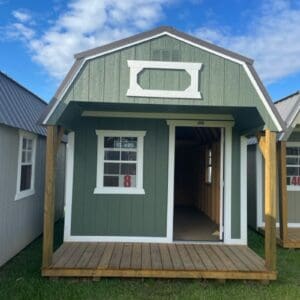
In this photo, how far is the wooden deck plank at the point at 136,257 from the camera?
5059mm

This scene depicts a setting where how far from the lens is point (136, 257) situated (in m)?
5.48

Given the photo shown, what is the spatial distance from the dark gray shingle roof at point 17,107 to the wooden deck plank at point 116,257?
98.2 inches

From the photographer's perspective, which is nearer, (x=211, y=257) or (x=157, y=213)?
(x=211, y=257)

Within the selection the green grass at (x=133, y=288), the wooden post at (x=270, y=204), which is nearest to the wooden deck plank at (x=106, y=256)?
the green grass at (x=133, y=288)

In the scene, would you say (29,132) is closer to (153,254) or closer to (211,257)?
(153,254)

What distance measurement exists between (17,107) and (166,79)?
3.03m

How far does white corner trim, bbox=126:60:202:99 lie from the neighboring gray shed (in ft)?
6.64

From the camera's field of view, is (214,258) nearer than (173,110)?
Yes

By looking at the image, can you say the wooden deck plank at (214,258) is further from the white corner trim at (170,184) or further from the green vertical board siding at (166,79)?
the green vertical board siding at (166,79)

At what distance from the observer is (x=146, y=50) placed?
5.05 m

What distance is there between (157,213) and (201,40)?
3.31 metres

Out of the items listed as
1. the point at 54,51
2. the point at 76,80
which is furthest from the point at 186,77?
the point at 54,51

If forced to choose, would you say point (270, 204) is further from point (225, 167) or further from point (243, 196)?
point (225, 167)

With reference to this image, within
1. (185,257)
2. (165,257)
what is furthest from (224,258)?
(165,257)
